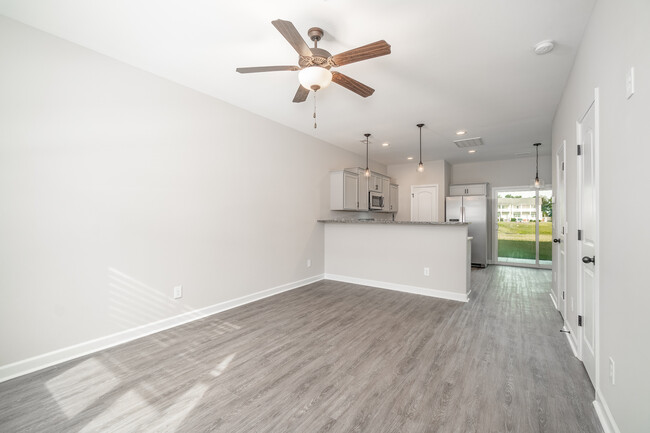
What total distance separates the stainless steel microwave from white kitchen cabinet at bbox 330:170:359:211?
767 millimetres

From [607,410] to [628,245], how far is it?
1.02m

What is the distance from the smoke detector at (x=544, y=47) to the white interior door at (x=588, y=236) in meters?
0.72

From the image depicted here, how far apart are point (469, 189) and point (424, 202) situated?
4.01 ft

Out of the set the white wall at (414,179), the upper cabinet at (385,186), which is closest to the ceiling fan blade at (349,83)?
the upper cabinet at (385,186)

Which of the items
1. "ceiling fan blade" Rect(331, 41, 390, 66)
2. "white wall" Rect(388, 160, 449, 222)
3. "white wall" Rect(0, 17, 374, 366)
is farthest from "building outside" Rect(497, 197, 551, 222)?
"ceiling fan blade" Rect(331, 41, 390, 66)

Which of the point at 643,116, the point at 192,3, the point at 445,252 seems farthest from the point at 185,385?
the point at 445,252

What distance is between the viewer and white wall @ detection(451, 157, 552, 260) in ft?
22.0

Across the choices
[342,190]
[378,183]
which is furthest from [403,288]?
[378,183]

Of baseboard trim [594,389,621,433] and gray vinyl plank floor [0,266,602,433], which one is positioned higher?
baseboard trim [594,389,621,433]

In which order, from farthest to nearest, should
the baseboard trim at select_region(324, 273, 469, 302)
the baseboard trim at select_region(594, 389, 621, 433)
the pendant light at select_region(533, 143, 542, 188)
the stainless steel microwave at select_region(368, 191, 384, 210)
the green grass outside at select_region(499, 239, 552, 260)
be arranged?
1. the green grass outside at select_region(499, 239, 552, 260)
2. the stainless steel microwave at select_region(368, 191, 384, 210)
3. the pendant light at select_region(533, 143, 542, 188)
4. the baseboard trim at select_region(324, 273, 469, 302)
5. the baseboard trim at select_region(594, 389, 621, 433)

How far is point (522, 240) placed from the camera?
23.1ft

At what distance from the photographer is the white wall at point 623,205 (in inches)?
46.9

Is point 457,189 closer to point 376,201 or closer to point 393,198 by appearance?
point 393,198

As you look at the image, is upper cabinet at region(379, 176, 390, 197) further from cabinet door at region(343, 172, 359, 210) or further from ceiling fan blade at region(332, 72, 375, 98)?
ceiling fan blade at region(332, 72, 375, 98)
